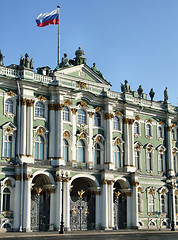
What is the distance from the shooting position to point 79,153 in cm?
5428

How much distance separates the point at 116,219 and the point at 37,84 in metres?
18.0

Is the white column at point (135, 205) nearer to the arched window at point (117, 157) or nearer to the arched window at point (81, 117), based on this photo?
the arched window at point (117, 157)

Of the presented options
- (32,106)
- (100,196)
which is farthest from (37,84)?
(100,196)

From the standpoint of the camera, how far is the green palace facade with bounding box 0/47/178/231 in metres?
48.5

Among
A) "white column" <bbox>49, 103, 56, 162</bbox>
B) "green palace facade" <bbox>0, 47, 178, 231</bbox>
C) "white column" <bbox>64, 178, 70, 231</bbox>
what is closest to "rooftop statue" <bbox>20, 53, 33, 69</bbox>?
"green palace facade" <bbox>0, 47, 178, 231</bbox>

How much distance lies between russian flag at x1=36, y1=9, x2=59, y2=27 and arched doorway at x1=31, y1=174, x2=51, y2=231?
17.0m

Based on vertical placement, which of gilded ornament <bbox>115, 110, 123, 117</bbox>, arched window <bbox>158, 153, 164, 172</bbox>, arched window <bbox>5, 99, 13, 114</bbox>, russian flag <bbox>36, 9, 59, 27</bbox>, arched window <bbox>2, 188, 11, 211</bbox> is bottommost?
arched window <bbox>2, 188, 11, 211</bbox>

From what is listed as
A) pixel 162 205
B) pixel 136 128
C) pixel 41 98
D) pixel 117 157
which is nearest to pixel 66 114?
pixel 41 98

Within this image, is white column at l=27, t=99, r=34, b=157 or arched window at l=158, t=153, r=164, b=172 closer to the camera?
white column at l=27, t=99, r=34, b=157

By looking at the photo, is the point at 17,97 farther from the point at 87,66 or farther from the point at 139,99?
the point at 139,99

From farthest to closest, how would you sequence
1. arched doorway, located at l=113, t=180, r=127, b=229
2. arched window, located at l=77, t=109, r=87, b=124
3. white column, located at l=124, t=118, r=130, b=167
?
1. white column, located at l=124, t=118, r=130, b=167
2. arched doorway, located at l=113, t=180, r=127, b=229
3. arched window, located at l=77, t=109, r=87, b=124

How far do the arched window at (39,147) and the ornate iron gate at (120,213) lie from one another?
11.3 m

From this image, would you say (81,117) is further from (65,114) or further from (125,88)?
(125,88)

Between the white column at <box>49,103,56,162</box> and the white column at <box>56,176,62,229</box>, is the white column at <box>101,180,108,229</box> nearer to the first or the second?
the white column at <box>56,176,62,229</box>
